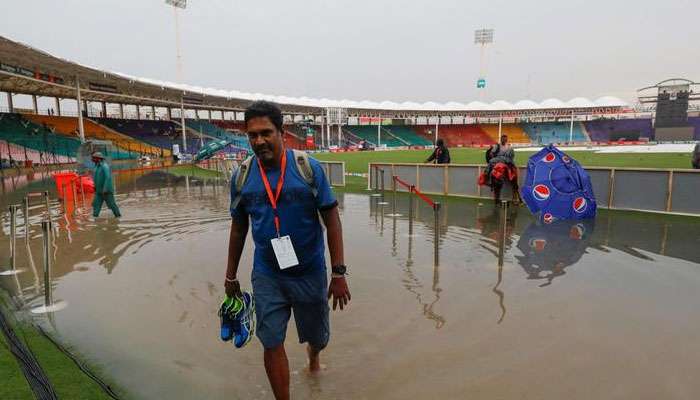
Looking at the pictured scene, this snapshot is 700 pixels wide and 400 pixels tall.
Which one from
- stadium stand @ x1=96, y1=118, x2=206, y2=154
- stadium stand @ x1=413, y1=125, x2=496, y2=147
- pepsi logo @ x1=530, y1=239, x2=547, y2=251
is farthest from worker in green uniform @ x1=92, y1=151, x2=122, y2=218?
stadium stand @ x1=413, y1=125, x2=496, y2=147

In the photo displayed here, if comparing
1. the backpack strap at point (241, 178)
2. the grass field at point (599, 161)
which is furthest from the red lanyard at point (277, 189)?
the grass field at point (599, 161)

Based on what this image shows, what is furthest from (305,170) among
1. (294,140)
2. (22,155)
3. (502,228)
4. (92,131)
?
(294,140)

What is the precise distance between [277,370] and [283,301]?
392mm

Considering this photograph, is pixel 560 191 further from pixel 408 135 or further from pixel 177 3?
pixel 408 135

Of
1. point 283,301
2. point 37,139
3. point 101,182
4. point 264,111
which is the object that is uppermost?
point 37,139

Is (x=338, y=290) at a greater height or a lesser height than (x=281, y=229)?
lesser

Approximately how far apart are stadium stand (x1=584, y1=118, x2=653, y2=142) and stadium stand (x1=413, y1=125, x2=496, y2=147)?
1686cm

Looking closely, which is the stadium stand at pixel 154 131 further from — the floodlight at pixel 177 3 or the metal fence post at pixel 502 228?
the metal fence post at pixel 502 228

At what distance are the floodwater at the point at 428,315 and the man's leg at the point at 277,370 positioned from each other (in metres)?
0.39

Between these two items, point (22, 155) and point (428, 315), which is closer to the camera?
point (428, 315)

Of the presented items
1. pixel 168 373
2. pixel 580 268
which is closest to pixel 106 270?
pixel 168 373

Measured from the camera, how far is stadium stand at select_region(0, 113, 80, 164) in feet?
97.2

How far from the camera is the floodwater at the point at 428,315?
2879 mm

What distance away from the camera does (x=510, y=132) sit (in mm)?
72062
